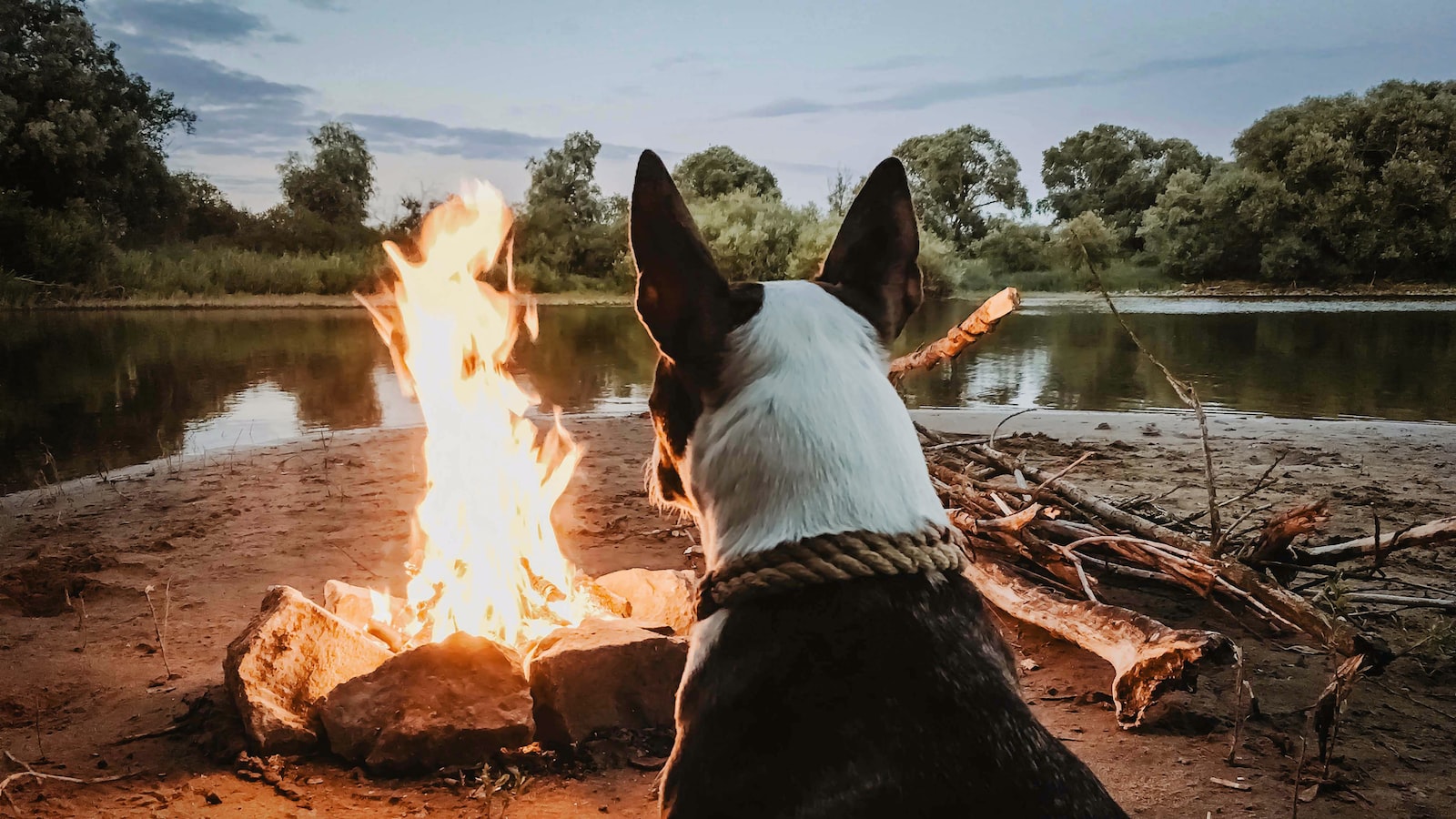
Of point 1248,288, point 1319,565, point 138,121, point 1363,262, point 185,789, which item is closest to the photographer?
point 185,789

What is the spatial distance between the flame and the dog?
2.21m

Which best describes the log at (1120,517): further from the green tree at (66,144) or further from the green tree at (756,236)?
the green tree at (66,144)

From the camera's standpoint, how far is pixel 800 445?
5.55 ft

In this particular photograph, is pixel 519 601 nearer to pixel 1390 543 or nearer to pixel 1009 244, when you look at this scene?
pixel 1390 543

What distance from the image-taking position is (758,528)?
1.67 m

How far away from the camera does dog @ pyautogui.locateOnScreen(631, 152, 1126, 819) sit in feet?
4.77

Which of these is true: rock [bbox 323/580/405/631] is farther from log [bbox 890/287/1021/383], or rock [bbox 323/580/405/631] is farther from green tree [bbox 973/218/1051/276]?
green tree [bbox 973/218/1051/276]

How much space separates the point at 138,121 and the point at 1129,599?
28.6 metres

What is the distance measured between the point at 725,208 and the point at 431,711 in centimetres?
2879

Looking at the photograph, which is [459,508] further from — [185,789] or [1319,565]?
[1319,565]

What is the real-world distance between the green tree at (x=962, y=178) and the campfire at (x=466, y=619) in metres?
32.7

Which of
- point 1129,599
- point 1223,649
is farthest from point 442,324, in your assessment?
point 1129,599

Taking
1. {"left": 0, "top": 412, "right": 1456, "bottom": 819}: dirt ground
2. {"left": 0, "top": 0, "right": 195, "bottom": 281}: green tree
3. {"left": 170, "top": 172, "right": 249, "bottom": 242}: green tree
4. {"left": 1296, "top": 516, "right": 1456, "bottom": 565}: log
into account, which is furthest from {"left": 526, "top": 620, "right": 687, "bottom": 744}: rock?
{"left": 170, "top": 172, "right": 249, "bottom": 242}: green tree

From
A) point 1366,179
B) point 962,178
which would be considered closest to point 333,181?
point 962,178
